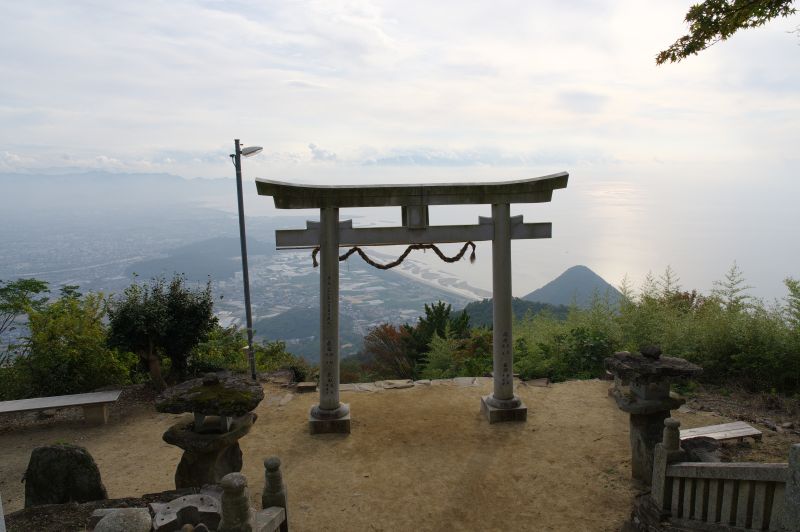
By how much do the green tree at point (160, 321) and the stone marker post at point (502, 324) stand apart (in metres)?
5.96

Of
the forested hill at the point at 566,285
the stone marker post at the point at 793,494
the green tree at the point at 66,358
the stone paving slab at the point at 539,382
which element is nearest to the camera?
the stone marker post at the point at 793,494

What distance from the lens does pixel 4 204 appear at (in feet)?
525

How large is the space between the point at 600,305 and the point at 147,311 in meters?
10.6

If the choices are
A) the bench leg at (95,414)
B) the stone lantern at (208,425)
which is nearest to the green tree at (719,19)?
the stone lantern at (208,425)

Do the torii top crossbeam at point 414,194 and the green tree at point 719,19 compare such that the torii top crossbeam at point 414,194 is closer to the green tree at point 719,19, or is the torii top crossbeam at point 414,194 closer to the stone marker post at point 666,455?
the green tree at point 719,19

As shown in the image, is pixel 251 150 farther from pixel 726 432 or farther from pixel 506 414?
pixel 726 432

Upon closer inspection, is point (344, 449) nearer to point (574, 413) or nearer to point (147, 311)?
point (574, 413)

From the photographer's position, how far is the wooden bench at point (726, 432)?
6972 millimetres

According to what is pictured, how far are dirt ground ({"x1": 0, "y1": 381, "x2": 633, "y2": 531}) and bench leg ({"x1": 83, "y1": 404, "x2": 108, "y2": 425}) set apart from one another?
178 mm

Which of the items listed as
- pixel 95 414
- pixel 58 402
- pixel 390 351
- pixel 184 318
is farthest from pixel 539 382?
pixel 58 402

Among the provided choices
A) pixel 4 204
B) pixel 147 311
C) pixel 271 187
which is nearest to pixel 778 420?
pixel 271 187

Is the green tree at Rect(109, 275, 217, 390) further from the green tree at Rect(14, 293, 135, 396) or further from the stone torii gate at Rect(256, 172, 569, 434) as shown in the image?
the stone torii gate at Rect(256, 172, 569, 434)

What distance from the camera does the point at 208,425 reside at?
5891 millimetres

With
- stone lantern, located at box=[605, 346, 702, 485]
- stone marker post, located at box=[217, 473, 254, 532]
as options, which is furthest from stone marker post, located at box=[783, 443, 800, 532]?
stone marker post, located at box=[217, 473, 254, 532]
